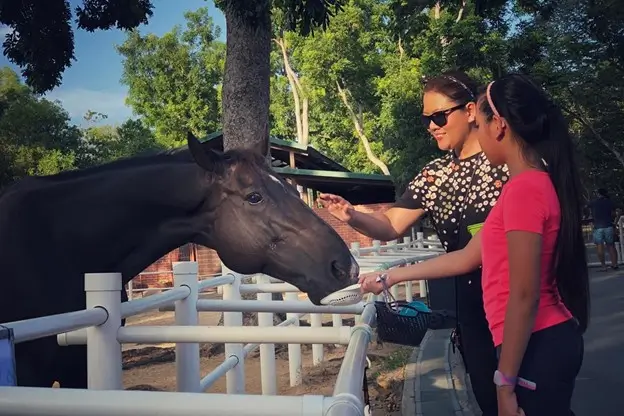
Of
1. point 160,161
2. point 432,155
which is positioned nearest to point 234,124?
point 160,161

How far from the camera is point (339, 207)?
2.96 metres

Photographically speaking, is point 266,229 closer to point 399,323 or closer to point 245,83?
point 399,323

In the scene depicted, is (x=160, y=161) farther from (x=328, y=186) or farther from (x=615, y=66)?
(x=615, y=66)

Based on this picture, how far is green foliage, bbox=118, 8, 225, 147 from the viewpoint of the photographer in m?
32.9

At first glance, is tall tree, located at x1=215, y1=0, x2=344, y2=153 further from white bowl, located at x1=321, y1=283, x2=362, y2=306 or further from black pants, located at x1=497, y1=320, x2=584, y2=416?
black pants, located at x1=497, y1=320, x2=584, y2=416

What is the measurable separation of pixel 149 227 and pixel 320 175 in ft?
50.1

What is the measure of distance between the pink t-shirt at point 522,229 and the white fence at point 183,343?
1.36ft

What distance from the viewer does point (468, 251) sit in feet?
7.50

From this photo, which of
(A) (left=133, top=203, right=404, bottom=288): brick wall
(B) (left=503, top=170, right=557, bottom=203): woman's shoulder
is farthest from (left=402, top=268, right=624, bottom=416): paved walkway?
(A) (left=133, top=203, right=404, bottom=288): brick wall

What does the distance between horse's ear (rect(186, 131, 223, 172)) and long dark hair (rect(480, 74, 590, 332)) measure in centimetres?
141

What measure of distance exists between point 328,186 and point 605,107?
36.8 feet

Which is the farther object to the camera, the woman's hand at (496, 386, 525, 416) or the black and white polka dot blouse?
the black and white polka dot blouse

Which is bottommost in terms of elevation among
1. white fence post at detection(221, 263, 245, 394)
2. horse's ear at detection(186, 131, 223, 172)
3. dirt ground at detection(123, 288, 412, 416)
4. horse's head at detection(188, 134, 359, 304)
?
dirt ground at detection(123, 288, 412, 416)

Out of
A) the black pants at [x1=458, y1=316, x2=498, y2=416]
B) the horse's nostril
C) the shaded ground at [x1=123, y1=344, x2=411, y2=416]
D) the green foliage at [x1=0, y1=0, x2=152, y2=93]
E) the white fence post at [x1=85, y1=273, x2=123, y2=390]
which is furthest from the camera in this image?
the green foliage at [x1=0, y1=0, x2=152, y2=93]
